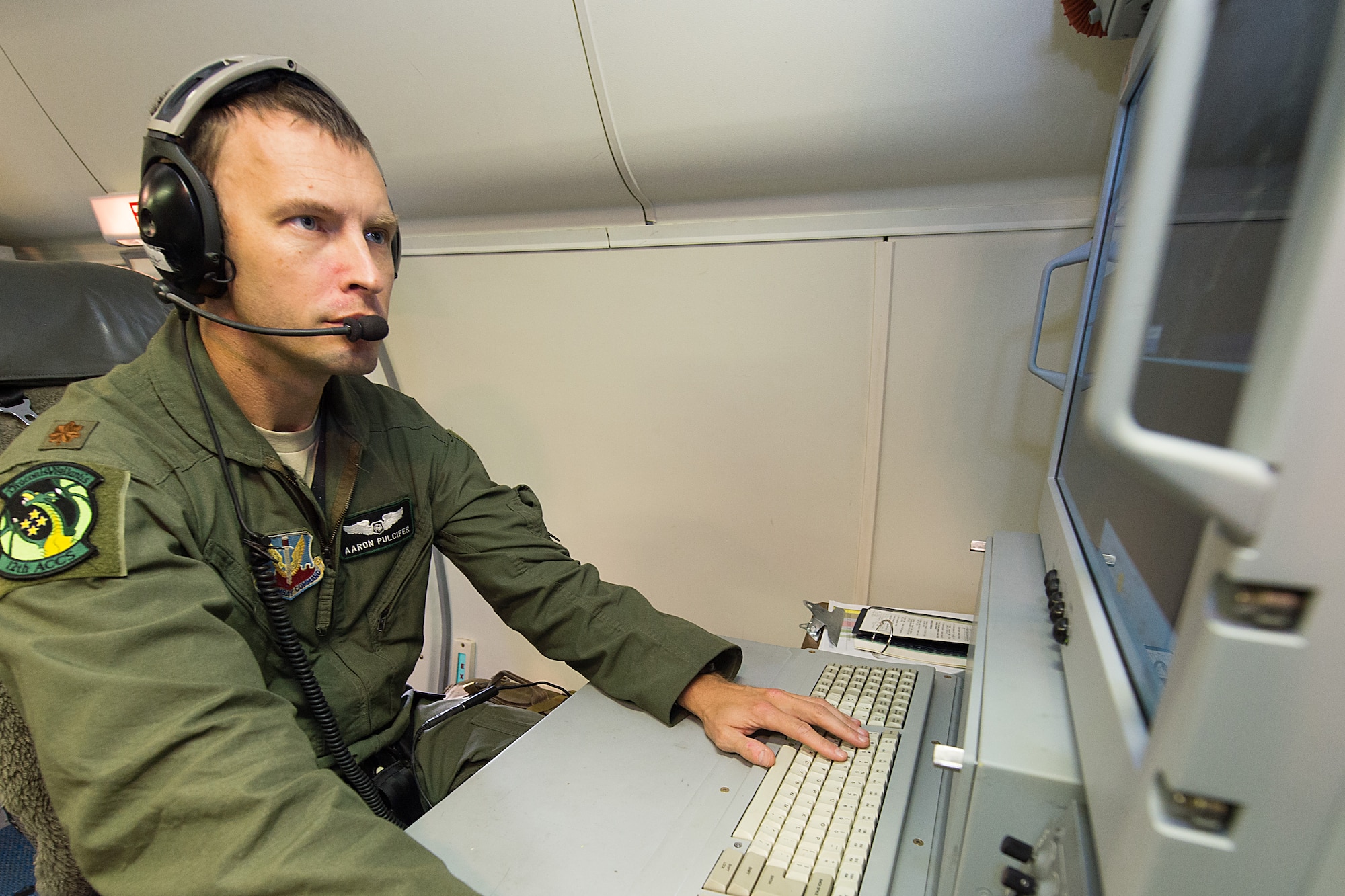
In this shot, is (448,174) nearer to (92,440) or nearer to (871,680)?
(92,440)

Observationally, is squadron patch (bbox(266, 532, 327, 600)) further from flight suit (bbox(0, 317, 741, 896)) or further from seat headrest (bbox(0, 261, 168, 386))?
seat headrest (bbox(0, 261, 168, 386))

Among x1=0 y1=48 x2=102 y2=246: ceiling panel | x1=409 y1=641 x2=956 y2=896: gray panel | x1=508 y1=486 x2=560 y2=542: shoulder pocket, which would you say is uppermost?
x1=0 y1=48 x2=102 y2=246: ceiling panel

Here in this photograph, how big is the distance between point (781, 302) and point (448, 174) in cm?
84

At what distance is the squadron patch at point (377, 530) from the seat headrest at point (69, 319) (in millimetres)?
544

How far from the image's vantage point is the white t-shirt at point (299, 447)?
2.96 feet

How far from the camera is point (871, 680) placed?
2.96 feet

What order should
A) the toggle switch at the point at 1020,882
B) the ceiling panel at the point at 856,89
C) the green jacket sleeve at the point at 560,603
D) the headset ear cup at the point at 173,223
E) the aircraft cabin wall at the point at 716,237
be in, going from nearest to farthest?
the toggle switch at the point at 1020,882, the headset ear cup at the point at 173,223, the green jacket sleeve at the point at 560,603, the ceiling panel at the point at 856,89, the aircraft cabin wall at the point at 716,237

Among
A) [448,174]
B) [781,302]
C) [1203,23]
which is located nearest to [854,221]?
[781,302]

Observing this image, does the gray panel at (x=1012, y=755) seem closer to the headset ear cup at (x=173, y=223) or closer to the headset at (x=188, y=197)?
the headset at (x=188, y=197)

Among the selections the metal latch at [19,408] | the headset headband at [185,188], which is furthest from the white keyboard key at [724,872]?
the metal latch at [19,408]

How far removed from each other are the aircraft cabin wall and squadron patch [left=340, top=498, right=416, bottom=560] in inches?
30.2

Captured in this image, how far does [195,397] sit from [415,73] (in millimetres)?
906

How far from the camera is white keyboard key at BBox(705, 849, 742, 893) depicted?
571 millimetres

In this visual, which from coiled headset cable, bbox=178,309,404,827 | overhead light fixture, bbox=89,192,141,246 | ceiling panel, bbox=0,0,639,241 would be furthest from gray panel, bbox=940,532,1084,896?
overhead light fixture, bbox=89,192,141,246
